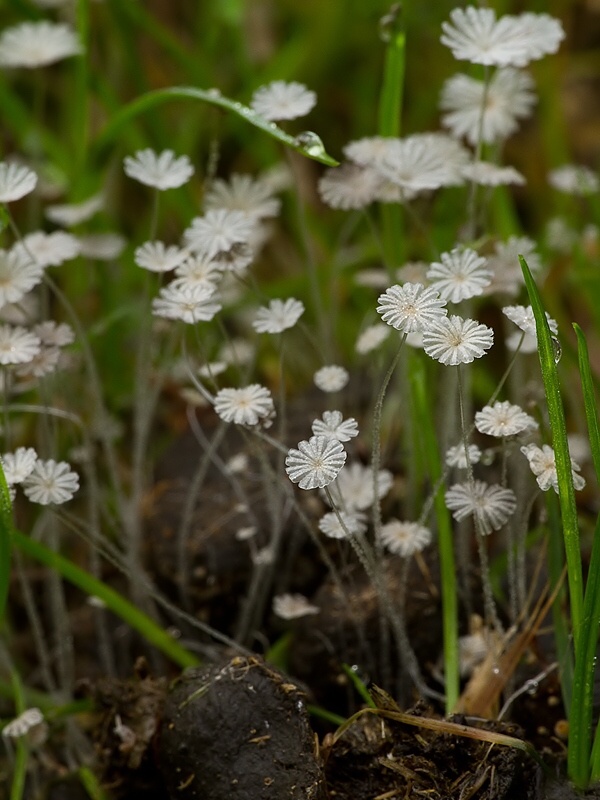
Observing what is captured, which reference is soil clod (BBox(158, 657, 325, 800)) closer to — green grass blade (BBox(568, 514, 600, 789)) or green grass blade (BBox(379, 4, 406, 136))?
green grass blade (BBox(568, 514, 600, 789))

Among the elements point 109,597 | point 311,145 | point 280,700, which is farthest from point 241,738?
point 311,145

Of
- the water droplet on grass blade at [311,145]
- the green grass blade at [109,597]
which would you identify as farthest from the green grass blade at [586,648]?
the green grass blade at [109,597]

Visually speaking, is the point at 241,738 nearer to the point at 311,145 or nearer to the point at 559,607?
the point at 559,607

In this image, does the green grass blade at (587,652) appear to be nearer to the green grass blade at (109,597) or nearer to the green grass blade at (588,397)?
the green grass blade at (588,397)

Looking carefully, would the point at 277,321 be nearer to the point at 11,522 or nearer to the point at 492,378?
the point at 11,522

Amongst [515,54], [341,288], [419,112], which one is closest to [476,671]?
[515,54]
